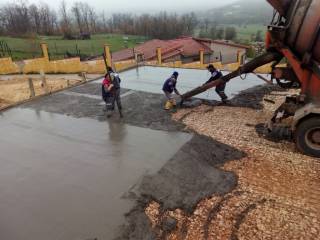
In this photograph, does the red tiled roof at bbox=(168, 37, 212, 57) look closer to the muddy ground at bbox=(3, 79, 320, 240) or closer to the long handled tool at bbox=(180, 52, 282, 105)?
the long handled tool at bbox=(180, 52, 282, 105)

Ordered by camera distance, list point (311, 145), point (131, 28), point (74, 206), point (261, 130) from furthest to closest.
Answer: point (131, 28) → point (261, 130) → point (311, 145) → point (74, 206)

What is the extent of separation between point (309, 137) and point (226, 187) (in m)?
2.46

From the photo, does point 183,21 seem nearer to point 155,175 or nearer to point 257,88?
point 257,88

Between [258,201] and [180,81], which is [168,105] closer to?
[180,81]

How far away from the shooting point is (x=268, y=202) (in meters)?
4.67

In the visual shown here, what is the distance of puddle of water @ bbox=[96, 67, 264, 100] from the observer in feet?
35.7

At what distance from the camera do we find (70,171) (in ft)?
18.6

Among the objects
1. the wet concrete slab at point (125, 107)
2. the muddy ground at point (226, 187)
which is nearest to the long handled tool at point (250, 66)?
the muddy ground at point (226, 187)

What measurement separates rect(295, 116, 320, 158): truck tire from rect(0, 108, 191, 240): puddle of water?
2.42 meters

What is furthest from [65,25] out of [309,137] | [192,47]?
[309,137]

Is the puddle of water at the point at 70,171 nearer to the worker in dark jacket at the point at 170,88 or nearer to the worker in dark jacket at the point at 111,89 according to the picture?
the worker in dark jacket at the point at 111,89

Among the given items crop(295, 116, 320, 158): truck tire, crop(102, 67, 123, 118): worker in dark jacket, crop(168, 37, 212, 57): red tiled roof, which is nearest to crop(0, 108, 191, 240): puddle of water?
crop(102, 67, 123, 118): worker in dark jacket

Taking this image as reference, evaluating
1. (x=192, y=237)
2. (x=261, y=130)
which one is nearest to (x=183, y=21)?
(x=261, y=130)

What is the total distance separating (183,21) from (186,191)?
5845 cm
